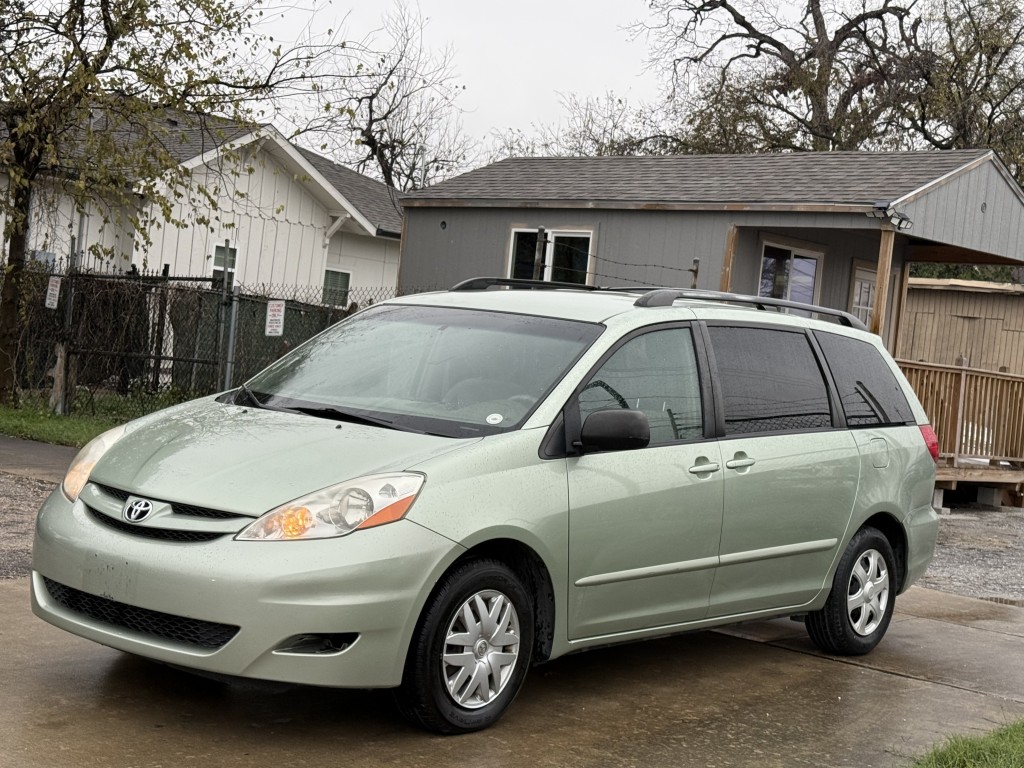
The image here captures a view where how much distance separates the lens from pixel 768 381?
659 cm

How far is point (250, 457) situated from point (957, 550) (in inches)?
351

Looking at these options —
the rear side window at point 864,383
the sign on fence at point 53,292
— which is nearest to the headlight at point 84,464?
the rear side window at point 864,383

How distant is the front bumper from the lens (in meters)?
4.55

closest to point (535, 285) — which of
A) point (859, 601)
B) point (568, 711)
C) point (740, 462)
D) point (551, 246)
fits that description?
point (740, 462)

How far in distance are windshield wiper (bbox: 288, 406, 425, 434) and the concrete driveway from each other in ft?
3.64

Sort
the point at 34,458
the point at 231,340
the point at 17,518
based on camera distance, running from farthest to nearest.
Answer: the point at 231,340 < the point at 34,458 < the point at 17,518

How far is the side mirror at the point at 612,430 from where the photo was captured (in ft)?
17.5

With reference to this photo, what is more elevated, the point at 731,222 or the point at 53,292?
the point at 731,222

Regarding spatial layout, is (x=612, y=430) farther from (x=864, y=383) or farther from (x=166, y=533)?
(x=864, y=383)

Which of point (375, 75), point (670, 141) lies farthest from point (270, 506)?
point (670, 141)

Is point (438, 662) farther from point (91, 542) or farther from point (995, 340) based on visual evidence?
point (995, 340)

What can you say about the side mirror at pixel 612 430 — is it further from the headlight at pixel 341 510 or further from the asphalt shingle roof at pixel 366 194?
the asphalt shingle roof at pixel 366 194

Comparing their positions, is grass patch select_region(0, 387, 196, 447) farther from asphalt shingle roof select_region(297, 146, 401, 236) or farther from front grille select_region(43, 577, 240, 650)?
asphalt shingle roof select_region(297, 146, 401, 236)

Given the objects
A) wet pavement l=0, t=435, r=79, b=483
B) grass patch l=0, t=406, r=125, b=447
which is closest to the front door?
wet pavement l=0, t=435, r=79, b=483
